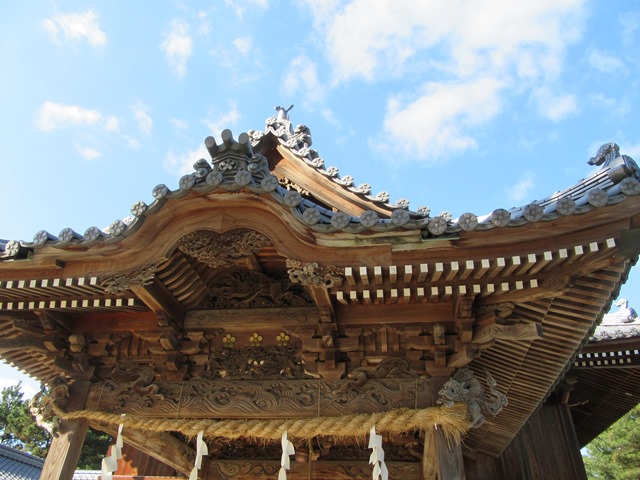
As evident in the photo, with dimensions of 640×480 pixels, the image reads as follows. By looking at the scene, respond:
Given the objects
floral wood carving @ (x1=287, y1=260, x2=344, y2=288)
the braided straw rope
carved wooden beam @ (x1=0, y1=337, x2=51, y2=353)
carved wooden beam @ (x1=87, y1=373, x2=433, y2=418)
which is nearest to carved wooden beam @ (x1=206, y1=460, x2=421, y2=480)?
the braided straw rope

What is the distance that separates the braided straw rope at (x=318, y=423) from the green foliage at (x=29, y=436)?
21.7 meters

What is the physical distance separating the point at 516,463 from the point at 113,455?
21.9 ft

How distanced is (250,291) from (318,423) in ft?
5.65

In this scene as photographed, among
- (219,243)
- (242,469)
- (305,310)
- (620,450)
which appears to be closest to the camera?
(219,243)

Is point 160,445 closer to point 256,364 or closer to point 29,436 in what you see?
point 256,364

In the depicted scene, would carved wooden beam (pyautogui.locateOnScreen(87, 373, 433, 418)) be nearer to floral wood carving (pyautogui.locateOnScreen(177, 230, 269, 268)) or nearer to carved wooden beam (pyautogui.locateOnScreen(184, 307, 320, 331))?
carved wooden beam (pyautogui.locateOnScreen(184, 307, 320, 331))

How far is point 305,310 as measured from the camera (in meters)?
5.51

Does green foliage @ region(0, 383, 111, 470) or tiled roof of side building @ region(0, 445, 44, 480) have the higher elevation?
green foliage @ region(0, 383, 111, 470)

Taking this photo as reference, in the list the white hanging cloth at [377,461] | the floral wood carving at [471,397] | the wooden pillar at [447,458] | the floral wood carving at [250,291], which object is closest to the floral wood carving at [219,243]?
the floral wood carving at [250,291]

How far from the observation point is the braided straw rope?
4.64 m

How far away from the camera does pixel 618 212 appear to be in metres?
3.97

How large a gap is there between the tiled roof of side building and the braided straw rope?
1198 cm

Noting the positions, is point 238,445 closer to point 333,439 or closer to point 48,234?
point 333,439

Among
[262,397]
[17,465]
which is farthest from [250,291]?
[17,465]
